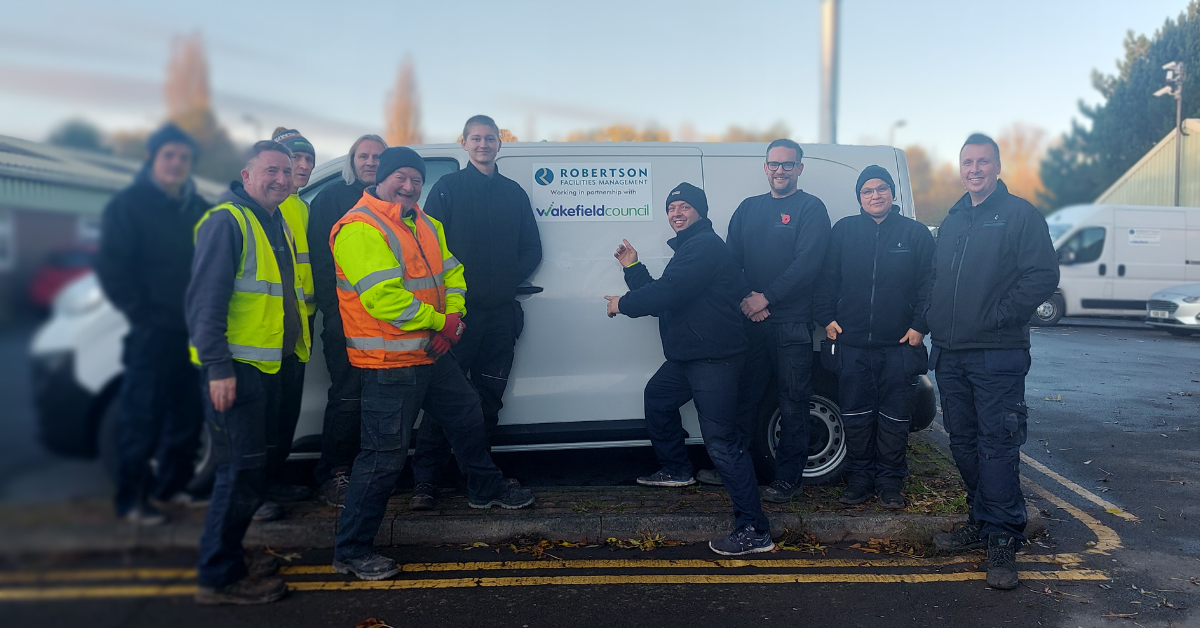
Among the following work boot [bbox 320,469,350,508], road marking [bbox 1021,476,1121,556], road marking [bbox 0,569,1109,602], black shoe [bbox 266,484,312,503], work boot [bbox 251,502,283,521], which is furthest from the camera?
work boot [bbox 320,469,350,508]

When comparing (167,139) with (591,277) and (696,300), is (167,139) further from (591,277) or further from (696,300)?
(591,277)

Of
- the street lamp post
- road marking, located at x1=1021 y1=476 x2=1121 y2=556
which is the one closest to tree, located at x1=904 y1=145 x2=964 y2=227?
road marking, located at x1=1021 y1=476 x2=1121 y2=556

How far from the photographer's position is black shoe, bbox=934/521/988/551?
381 centimetres

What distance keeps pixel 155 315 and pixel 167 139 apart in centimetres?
39

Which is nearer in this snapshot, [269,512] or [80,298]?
[80,298]

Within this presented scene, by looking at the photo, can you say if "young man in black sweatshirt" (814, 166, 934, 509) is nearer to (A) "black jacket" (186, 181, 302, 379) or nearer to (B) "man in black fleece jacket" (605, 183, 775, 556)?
(B) "man in black fleece jacket" (605, 183, 775, 556)

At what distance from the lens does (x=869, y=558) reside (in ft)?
12.4

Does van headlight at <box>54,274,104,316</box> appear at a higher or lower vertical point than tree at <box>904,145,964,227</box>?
lower

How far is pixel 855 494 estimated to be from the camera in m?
4.23

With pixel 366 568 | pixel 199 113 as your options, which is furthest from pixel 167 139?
pixel 366 568

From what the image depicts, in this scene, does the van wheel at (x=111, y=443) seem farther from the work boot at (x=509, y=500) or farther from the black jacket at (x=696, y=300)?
the work boot at (x=509, y=500)

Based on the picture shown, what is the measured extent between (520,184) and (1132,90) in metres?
10.3

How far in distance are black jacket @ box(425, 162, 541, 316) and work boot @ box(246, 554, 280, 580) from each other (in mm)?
1594

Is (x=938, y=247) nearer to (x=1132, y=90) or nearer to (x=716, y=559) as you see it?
(x=716, y=559)
